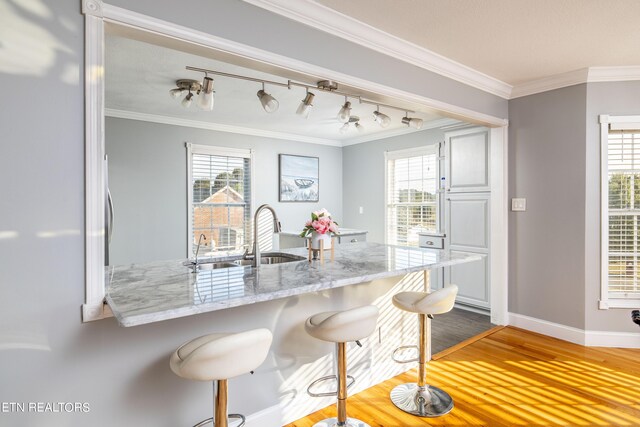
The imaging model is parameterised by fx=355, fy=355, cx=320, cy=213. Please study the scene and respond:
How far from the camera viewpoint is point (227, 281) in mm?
1812

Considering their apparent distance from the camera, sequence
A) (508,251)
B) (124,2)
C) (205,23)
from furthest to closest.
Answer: (508,251), (205,23), (124,2)

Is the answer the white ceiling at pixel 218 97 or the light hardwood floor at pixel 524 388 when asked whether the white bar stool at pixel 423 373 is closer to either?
the light hardwood floor at pixel 524 388

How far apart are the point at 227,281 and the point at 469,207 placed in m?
3.34

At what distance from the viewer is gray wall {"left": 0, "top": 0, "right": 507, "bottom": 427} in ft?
4.46

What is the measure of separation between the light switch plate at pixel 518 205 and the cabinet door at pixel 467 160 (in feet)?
1.17

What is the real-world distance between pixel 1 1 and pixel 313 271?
178 centimetres

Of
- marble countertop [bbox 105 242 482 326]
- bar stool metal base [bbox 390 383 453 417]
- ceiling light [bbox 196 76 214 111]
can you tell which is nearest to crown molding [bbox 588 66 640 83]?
marble countertop [bbox 105 242 482 326]

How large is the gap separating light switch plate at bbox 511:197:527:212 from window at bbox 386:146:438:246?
1331 millimetres

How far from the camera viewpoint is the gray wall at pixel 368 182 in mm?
5840

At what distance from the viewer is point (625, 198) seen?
3.28 metres

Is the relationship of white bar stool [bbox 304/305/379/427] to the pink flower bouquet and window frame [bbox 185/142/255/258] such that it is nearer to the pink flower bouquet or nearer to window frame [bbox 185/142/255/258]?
the pink flower bouquet

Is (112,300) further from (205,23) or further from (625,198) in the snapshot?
(625,198)

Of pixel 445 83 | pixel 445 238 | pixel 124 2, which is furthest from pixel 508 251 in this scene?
pixel 124 2

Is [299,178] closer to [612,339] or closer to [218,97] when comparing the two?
[218,97]
